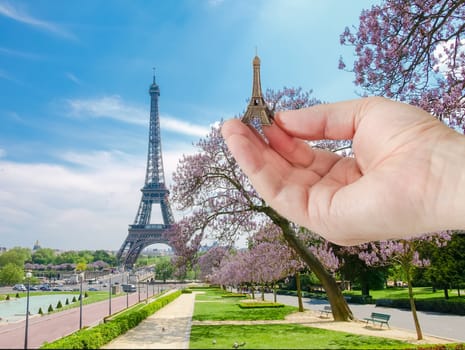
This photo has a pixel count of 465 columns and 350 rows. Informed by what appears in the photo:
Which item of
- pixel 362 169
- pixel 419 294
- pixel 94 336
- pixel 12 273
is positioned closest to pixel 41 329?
pixel 94 336

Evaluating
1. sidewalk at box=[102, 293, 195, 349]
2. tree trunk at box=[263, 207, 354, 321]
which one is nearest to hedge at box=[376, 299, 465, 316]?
tree trunk at box=[263, 207, 354, 321]

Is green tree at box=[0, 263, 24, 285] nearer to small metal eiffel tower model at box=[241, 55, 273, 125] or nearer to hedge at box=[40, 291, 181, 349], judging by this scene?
hedge at box=[40, 291, 181, 349]

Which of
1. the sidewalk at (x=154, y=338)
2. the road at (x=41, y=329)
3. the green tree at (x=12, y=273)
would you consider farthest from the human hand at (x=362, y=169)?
the green tree at (x=12, y=273)

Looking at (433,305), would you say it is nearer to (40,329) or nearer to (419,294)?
(419,294)

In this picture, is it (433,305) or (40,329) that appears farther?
(433,305)

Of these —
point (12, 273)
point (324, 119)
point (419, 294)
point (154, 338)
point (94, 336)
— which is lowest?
point (419, 294)

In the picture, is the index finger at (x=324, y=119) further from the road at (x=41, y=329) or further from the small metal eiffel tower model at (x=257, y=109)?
the road at (x=41, y=329)
